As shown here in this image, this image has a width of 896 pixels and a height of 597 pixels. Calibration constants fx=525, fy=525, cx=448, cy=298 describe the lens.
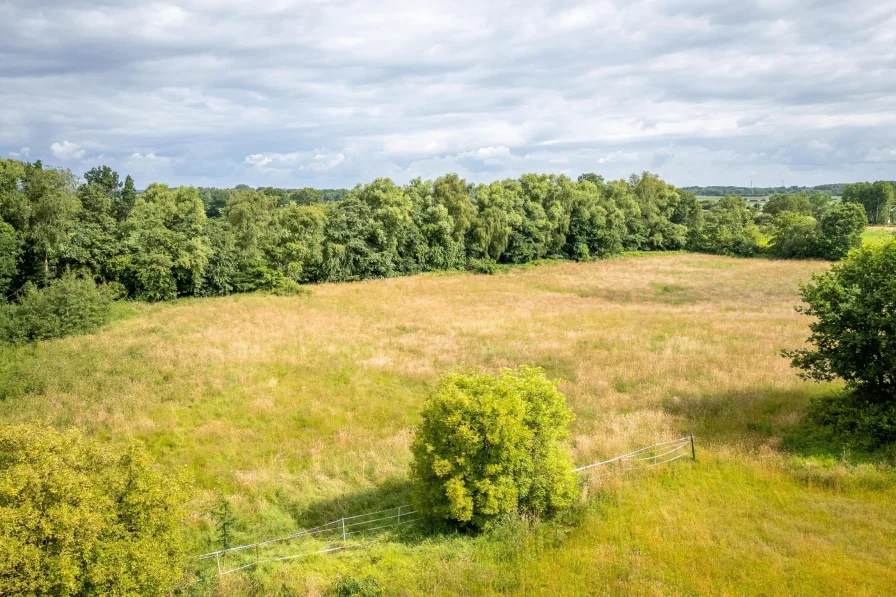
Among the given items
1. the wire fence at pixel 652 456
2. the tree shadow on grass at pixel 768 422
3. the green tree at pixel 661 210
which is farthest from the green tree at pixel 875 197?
the wire fence at pixel 652 456

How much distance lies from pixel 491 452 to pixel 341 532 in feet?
15.6

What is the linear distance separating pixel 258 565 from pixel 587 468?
923 centimetres

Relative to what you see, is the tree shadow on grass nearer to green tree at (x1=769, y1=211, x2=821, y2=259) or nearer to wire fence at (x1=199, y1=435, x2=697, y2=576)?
wire fence at (x1=199, y1=435, x2=697, y2=576)

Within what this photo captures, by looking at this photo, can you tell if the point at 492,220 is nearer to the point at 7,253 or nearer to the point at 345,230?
the point at 345,230

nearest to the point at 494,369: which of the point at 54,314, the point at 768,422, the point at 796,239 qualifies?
the point at 768,422

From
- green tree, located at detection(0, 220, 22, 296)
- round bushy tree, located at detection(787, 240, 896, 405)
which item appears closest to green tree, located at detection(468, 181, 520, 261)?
green tree, located at detection(0, 220, 22, 296)

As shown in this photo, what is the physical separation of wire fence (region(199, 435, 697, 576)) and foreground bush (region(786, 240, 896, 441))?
17.5ft

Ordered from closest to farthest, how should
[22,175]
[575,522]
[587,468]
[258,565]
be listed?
[258,565]
[575,522]
[587,468]
[22,175]

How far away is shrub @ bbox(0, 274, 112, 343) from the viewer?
95.2 ft

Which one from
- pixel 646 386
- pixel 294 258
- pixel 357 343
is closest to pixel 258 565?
pixel 646 386

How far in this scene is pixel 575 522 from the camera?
43.3ft

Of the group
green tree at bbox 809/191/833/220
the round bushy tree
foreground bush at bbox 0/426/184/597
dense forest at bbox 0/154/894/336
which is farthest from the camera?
green tree at bbox 809/191/833/220

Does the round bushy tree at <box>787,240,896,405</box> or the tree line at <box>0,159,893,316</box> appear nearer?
the round bushy tree at <box>787,240,896,405</box>

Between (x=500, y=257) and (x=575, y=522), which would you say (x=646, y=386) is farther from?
(x=500, y=257)
